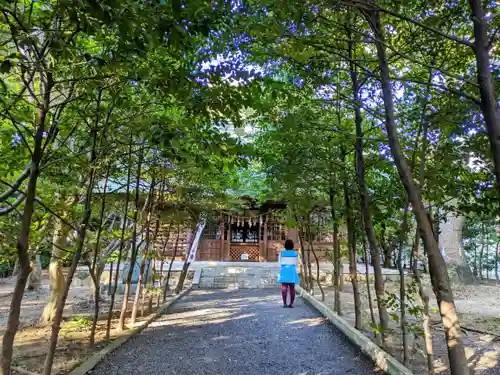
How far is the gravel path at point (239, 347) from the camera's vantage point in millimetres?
4172

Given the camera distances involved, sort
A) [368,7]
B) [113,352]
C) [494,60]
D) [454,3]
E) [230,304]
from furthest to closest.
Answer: [230,304]
[113,352]
[494,60]
[454,3]
[368,7]

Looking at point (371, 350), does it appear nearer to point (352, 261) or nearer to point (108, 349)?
point (352, 261)

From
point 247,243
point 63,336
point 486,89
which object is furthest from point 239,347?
point 247,243

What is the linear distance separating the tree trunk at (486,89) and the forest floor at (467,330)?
175cm

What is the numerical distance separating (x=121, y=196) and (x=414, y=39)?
206 inches

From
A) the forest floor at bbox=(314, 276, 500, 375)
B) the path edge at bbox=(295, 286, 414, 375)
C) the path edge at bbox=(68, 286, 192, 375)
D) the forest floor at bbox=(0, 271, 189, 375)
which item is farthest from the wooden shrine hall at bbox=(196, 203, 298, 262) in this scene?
the path edge at bbox=(295, 286, 414, 375)

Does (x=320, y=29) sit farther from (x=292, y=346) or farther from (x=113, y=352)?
(x=113, y=352)

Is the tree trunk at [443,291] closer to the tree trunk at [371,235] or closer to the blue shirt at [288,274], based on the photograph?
the tree trunk at [371,235]

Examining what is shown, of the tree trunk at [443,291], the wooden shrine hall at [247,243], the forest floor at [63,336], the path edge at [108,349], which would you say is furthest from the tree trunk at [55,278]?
the wooden shrine hall at [247,243]

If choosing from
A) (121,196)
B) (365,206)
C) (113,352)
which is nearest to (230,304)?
(121,196)

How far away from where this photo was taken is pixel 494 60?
3.33 m

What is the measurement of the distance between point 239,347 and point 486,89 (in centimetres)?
431

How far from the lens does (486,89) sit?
1977mm

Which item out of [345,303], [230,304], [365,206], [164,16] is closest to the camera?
[164,16]
